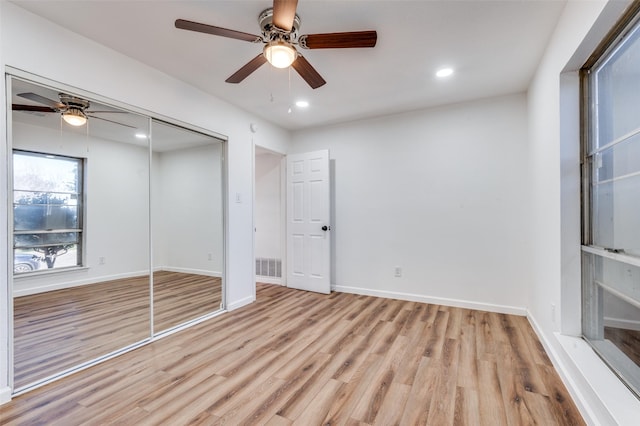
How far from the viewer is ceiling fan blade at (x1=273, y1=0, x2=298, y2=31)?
1536 mm

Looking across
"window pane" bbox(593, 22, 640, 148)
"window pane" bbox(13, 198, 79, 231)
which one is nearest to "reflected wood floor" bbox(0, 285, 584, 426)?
"window pane" bbox(13, 198, 79, 231)

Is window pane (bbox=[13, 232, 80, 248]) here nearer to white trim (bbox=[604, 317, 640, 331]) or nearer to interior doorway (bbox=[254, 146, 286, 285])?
interior doorway (bbox=[254, 146, 286, 285])

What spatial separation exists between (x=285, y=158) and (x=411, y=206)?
216cm

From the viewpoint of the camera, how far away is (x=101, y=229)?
2834 millimetres

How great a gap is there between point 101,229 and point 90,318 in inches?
34.8

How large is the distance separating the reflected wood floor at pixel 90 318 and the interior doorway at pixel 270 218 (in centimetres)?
152

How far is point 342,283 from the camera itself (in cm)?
438

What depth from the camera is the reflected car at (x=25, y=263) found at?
2051 millimetres

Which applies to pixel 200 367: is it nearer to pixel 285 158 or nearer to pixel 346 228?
pixel 346 228

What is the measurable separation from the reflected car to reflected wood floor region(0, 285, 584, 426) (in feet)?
2.85

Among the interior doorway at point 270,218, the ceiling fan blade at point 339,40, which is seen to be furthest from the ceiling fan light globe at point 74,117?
the interior doorway at point 270,218

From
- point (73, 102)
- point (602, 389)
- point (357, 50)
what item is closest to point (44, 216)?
point (73, 102)

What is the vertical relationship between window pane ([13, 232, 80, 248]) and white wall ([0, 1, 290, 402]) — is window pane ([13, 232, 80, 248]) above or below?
below

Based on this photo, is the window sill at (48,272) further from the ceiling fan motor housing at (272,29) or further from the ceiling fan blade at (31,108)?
the ceiling fan motor housing at (272,29)
